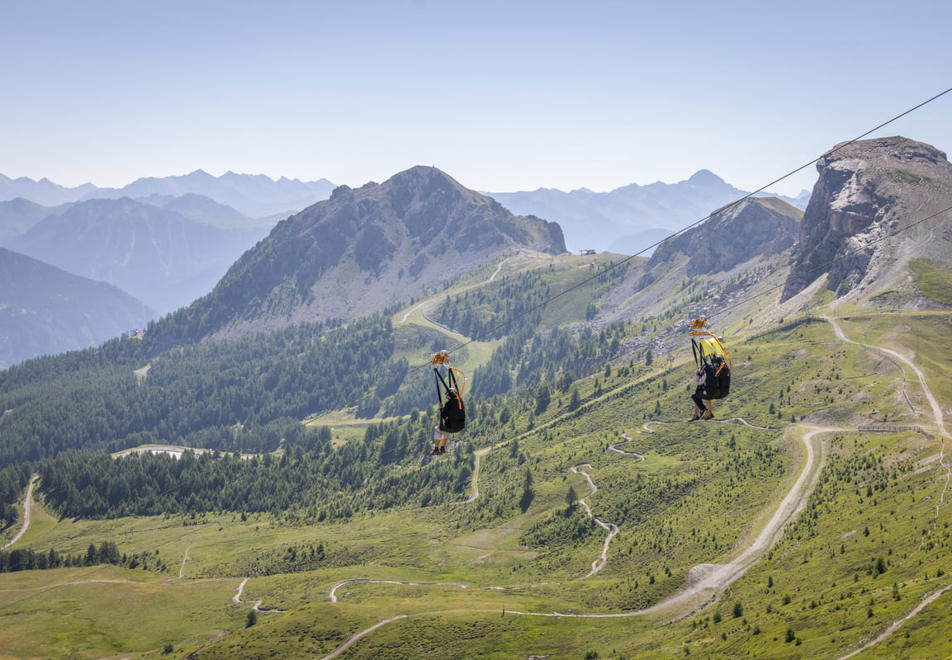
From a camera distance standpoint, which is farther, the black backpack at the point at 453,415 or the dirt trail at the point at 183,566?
the dirt trail at the point at 183,566

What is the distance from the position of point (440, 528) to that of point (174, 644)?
67.0 m

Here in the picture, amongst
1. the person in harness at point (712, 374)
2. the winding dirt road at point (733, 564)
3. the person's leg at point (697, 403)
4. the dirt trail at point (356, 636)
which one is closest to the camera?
the person in harness at point (712, 374)

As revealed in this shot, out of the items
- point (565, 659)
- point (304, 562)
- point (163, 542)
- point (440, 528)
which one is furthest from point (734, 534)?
point (163, 542)

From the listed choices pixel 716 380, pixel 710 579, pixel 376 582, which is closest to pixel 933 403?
pixel 710 579

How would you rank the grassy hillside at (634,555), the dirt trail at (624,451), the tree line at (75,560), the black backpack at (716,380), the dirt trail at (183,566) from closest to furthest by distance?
the black backpack at (716,380) < the grassy hillside at (634,555) < the dirt trail at (183,566) < the tree line at (75,560) < the dirt trail at (624,451)

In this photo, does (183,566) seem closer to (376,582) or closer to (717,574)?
(376,582)

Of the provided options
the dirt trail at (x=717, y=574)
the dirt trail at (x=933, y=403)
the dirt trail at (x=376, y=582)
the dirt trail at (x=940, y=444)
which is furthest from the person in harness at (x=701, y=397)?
the dirt trail at (x=376, y=582)

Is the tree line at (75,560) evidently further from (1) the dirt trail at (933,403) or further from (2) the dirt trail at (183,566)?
(1) the dirt trail at (933,403)

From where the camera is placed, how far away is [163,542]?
195 m

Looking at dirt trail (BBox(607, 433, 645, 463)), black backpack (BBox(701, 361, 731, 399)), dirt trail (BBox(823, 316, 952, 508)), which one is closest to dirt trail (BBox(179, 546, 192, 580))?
dirt trail (BBox(607, 433, 645, 463))

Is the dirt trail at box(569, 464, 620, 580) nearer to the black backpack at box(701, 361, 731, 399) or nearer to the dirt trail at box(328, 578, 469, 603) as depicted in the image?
the dirt trail at box(328, 578, 469, 603)

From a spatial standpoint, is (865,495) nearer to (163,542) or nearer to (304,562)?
(304,562)

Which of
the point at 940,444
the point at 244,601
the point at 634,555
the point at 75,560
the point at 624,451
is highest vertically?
the point at 940,444

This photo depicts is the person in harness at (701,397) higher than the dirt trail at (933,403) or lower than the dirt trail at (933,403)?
higher
